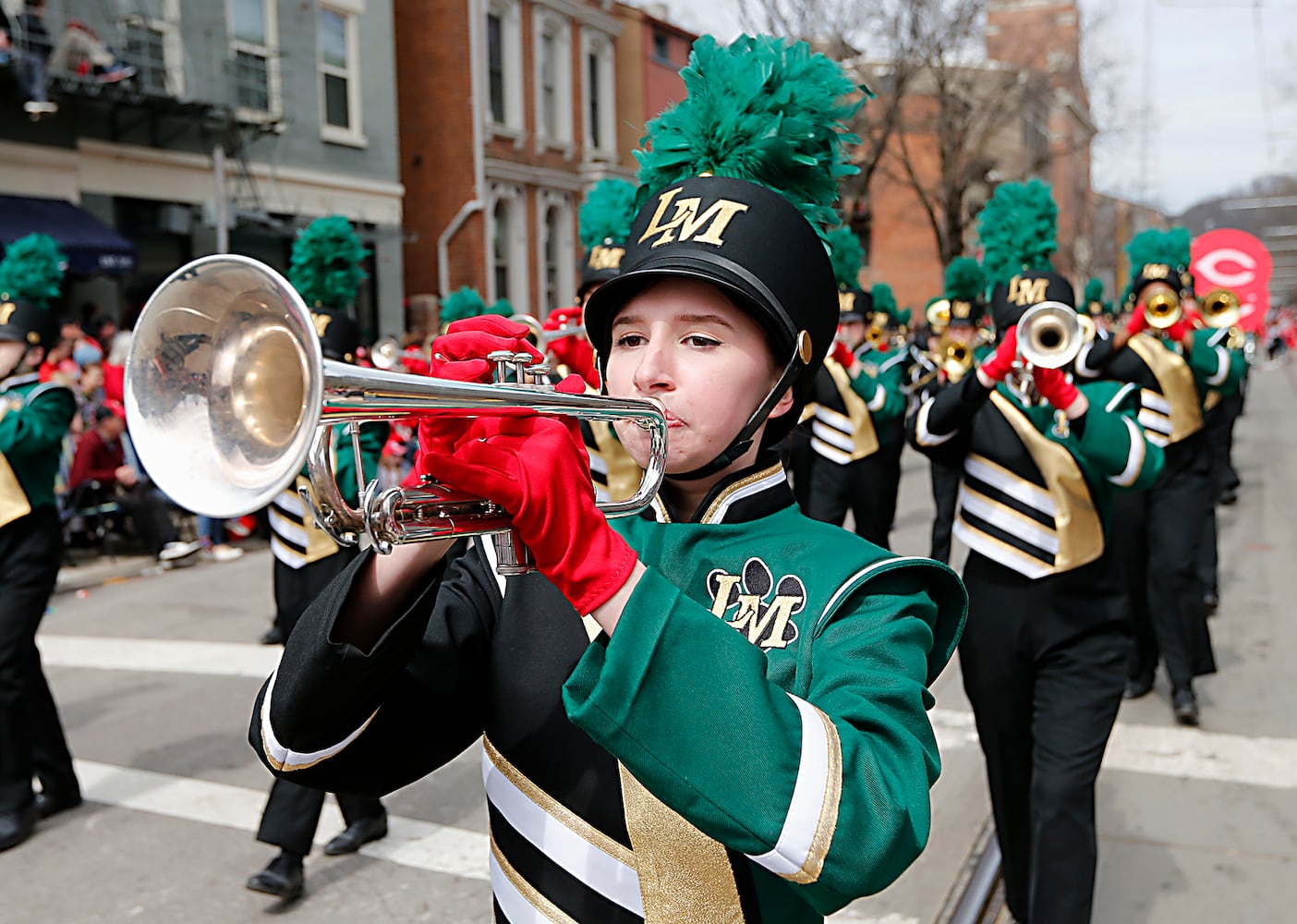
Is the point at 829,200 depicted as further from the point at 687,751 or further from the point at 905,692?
the point at 687,751

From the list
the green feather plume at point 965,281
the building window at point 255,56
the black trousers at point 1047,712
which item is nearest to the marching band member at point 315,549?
the black trousers at point 1047,712

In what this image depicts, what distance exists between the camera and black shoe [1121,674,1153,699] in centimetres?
644

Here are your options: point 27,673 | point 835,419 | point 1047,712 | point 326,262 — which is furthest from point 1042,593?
point 835,419

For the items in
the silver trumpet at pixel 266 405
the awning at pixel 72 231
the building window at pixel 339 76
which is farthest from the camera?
the building window at pixel 339 76

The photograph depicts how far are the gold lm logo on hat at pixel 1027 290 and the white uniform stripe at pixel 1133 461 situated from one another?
30.8 inches

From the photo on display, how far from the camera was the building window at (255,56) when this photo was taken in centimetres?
1722

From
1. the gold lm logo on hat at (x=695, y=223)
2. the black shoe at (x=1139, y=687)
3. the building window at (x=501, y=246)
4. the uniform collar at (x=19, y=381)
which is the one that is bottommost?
the black shoe at (x=1139, y=687)

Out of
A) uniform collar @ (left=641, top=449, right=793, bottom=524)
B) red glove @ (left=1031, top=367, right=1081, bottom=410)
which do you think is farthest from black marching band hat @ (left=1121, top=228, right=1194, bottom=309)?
uniform collar @ (left=641, top=449, right=793, bottom=524)

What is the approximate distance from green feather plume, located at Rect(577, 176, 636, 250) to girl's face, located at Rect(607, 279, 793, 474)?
4.65 meters

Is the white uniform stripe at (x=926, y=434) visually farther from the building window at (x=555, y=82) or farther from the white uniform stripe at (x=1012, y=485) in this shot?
the building window at (x=555, y=82)

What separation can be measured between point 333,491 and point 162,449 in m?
0.24

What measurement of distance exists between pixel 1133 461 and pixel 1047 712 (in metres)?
0.91

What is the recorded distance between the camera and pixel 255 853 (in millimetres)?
4742

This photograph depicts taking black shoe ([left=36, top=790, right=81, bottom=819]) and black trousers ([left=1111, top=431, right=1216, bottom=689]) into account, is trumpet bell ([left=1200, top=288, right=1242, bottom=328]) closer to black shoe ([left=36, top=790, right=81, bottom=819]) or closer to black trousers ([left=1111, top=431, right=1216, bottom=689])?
black trousers ([left=1111, top=431, right=1216, bottom=689])
